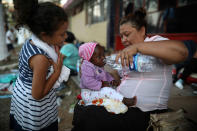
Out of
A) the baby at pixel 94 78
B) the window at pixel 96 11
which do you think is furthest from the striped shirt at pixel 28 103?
the window at pixel 96 11

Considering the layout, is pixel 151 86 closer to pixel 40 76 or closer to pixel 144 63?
pixel 144 63

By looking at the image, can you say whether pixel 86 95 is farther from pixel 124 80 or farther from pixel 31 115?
pixel 31 115

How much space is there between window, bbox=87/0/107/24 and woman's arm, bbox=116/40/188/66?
26.4ft

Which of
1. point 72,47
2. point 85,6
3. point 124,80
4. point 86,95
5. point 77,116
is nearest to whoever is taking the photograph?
point 77,116

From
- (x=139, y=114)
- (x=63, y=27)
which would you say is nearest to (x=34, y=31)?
(x=63, y=27)

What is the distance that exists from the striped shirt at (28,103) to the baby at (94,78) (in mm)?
459

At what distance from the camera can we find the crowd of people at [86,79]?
1324 mm

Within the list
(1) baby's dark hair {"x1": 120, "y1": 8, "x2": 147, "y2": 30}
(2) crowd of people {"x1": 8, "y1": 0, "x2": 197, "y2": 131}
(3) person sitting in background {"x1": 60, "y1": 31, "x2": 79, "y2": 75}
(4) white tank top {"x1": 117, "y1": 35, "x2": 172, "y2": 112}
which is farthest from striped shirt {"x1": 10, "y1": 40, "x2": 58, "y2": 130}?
(3) person sitting in background {"x1": 60, "y1": 31, "x2": 79, "y2": 75}

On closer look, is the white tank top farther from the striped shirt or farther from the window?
the window

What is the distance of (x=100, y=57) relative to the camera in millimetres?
2115

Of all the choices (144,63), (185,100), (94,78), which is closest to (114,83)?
(94,78)

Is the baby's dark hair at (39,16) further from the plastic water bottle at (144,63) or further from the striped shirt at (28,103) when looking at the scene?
the plastic water bottle at (144,63)

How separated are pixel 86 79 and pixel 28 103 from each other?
0.70 m

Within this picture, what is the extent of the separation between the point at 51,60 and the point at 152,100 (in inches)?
41.4
